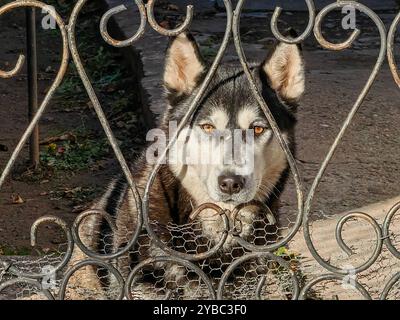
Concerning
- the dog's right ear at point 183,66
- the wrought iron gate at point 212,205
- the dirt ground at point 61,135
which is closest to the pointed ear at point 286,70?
the dog's right ear at point 183,66

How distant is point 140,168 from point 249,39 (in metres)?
4.40

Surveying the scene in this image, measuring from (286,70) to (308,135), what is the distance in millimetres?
2304

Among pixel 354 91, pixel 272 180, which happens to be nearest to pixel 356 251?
pixel 272 180

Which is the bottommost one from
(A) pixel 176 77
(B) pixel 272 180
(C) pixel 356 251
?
(C) pixel 356 251

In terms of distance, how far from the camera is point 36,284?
362 cm

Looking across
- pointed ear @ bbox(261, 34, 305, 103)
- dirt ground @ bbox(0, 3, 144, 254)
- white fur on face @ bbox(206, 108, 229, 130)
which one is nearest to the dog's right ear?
white fur on face @ bbox(206, 108, 229, 130)

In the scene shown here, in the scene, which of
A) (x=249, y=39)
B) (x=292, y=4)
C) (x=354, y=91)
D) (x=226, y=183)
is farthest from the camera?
(x=292, y=4)

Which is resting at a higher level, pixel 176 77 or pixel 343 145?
pixel 176 77

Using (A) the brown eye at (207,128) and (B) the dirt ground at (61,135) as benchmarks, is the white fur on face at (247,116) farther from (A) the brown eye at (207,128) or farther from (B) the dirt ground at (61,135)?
(B) the dirt ground at (61,135)

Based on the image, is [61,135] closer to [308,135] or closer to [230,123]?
[308,135]

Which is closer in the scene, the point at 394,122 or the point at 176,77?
the point at 176,77

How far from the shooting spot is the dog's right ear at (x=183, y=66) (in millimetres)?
4391

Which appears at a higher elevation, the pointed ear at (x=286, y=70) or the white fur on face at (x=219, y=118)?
the pointed ear at (x=286, y=70)
